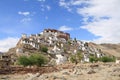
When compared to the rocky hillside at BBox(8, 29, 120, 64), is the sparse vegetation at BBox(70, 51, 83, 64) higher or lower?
lower

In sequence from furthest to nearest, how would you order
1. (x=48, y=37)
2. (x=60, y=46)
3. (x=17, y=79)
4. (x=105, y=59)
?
1. (x=48, y=37)
2. (x=60, y=46)
3. (x=105, y=59)
4. (x=17, y=79)

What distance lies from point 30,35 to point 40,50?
37.6 metres

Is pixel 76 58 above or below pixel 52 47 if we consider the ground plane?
below

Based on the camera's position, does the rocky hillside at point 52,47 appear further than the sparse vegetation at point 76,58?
Yes

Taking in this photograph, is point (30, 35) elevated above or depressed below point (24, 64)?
above

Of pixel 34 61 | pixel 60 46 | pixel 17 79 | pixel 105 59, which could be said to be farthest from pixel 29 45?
pixel 17 79

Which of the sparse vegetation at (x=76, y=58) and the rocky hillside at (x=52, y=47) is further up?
the rocky hillside at (x=52, y=47)

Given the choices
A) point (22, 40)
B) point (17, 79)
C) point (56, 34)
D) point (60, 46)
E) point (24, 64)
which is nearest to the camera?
point (17, 79)

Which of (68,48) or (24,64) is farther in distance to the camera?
(68,48)

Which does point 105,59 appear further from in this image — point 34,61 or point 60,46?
point 60,46

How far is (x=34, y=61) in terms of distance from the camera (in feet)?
298

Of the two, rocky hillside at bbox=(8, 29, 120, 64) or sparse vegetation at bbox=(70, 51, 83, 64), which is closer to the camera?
sparse vegetation at bbox=(70, 51, 83, 64)

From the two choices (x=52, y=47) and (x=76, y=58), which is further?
(x=52, y=47)

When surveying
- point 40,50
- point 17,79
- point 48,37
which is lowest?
point 17,79
